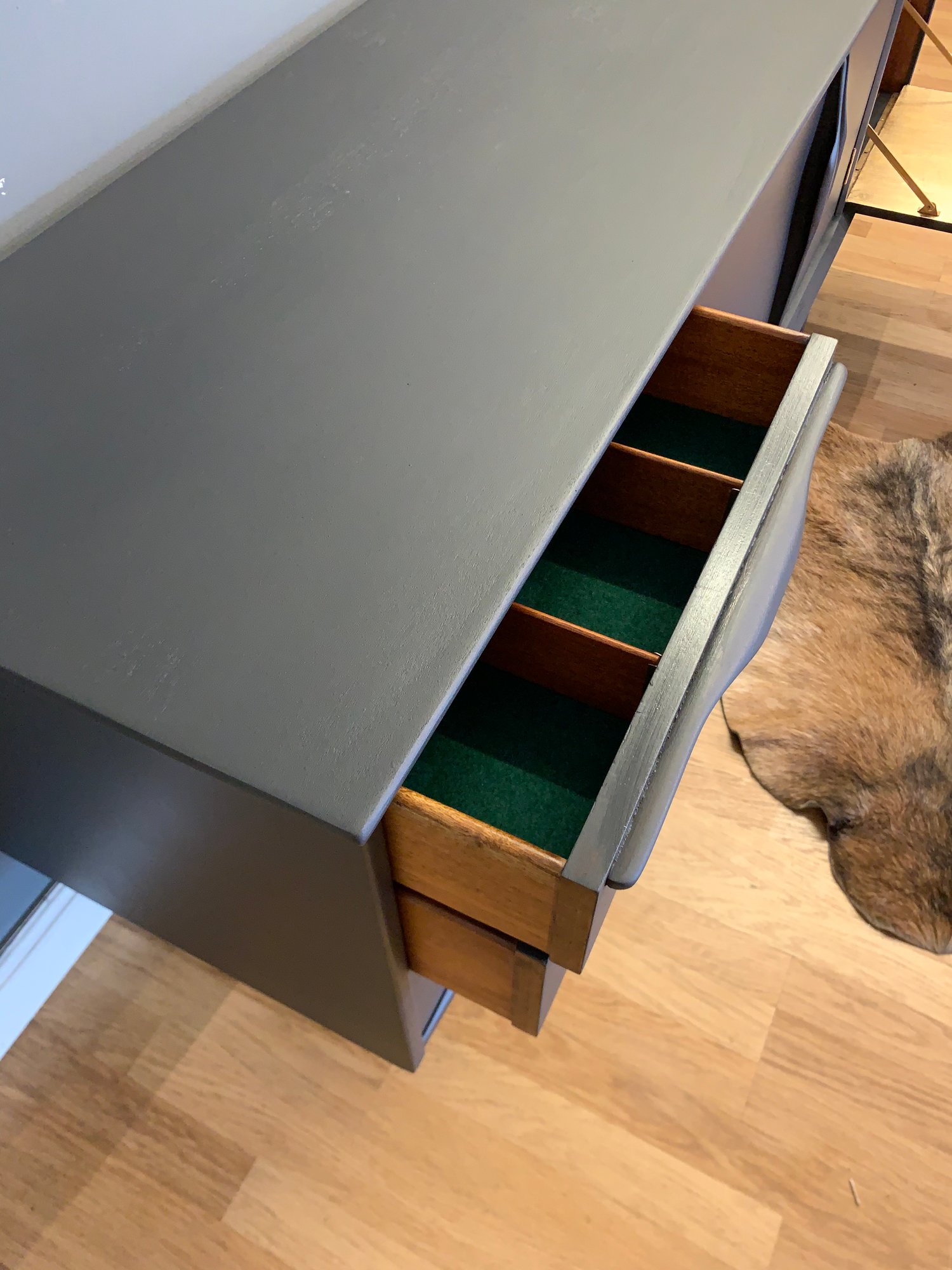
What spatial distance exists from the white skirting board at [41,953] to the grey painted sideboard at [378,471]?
15 centimetres

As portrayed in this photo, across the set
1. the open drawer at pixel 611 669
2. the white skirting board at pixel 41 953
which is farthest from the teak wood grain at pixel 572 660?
the white skirting board at pixel 41 953

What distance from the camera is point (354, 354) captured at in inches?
23.6

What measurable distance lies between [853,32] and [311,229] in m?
0.61

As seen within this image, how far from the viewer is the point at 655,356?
→ 599 mm

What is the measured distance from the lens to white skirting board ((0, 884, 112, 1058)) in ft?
2.95

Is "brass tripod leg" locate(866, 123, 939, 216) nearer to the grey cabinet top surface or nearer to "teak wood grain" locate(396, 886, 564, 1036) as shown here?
the grey cabinet top surface

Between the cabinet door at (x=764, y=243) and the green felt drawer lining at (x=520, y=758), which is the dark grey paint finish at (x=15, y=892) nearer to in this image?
the green felt drawer lining at (x=520, y=758)

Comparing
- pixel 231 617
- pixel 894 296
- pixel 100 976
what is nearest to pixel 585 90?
pixel 231 617

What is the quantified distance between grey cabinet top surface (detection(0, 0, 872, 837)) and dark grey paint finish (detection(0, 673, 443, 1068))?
4 centimetres

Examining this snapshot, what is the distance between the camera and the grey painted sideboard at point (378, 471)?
46 centimetres

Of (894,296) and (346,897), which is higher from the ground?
(346,897)

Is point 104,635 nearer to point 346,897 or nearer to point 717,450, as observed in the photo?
point 346,897

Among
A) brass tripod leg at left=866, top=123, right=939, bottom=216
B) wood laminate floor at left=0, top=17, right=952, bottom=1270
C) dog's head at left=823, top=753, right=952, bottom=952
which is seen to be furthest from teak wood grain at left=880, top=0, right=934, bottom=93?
wood laminate floor at left=0, top=17, right=952, bottom=1270

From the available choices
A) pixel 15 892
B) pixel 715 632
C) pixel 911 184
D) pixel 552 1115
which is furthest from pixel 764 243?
pixel 15 892
